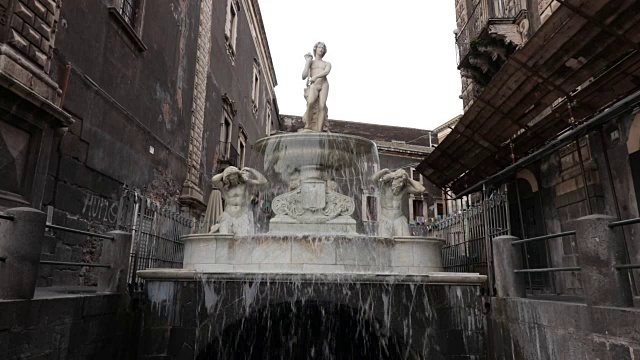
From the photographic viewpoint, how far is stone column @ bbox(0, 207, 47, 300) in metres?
4.03

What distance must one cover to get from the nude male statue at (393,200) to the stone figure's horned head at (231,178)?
2478 millimetres

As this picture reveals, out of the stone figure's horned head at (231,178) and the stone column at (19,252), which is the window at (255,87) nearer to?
the stone figure's horned head at (231,178)

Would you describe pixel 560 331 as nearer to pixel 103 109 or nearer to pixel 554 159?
pixel 554 159

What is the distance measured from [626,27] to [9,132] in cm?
1008

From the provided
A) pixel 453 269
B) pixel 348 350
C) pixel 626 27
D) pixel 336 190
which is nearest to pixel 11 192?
pixel 336 190

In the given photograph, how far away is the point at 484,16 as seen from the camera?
47.8 feet

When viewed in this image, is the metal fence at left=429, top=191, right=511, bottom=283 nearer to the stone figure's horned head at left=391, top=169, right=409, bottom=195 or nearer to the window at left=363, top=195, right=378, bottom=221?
the stone figure's horned head at left=391, top=169, right=409, bottom=195

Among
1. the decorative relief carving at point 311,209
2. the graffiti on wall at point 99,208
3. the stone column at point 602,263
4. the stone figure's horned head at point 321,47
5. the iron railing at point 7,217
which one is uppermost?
the stone figure's horned head at point 321,47

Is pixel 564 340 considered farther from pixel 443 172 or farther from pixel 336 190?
pixel 443 172

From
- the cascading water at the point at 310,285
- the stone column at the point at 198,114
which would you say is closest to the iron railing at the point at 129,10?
the stone column at the point at 198,114

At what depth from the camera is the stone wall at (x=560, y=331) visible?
12.0 ft

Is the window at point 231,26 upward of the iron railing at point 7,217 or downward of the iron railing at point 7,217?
upward

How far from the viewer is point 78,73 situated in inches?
343

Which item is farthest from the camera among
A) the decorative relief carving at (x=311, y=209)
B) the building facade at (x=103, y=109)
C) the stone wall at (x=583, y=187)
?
the stone wall at (x=583, y=187)
